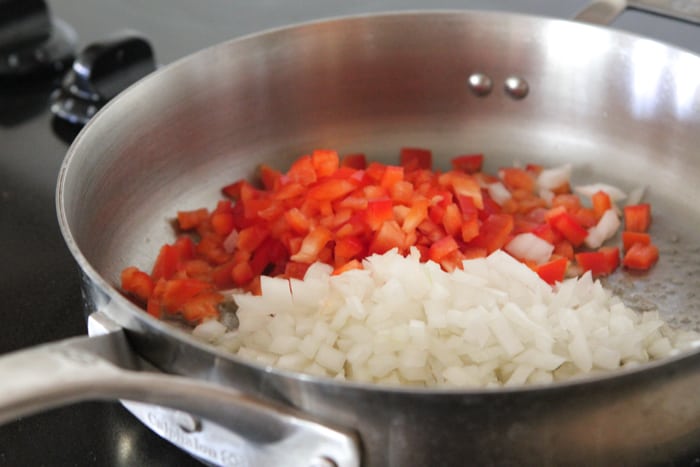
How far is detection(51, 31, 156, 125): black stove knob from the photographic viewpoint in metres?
1.52

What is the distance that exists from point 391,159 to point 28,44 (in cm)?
75

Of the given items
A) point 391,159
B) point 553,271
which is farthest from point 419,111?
point 553,271

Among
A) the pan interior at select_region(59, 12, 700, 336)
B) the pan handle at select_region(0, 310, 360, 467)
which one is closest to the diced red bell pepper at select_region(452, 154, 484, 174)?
the pan interior at select_region(59, 12, 700, 336)

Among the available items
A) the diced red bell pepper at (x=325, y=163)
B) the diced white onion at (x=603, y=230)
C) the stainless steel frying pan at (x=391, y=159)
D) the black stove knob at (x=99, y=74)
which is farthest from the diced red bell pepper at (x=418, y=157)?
the black stove knob at (x=99, y=74)

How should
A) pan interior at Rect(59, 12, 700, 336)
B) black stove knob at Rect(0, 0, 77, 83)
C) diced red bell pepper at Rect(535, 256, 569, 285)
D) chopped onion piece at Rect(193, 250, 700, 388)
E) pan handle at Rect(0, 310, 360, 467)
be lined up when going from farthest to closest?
black stove knob at Rect(0, 0, 77, 83), pan interior at Rect(59, 12, 700, 336), diced red bell pepper at Rect(535, 256, 569, 285), chopped onion piece at Rect(193, 250, 700, 388), pan handle at Rect(0, 310, 360, 467)

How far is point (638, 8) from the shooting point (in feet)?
5.11

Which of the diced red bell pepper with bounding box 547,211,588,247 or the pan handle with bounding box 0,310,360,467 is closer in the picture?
the pan handle with bounding box 0,310,360,467

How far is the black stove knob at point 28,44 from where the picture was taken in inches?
66.6

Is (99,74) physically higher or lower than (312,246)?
higher

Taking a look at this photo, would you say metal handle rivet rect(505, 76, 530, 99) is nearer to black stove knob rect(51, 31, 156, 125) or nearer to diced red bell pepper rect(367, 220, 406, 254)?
diced red bell pepper rect(367, 220, 406, 254)

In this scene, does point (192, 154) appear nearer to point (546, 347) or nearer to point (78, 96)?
point (78, 96)

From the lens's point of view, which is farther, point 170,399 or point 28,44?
point 28,44

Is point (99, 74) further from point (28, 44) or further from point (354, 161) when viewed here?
point (354, 161)

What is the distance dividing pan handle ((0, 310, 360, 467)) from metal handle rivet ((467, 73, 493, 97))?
81 centimetres
